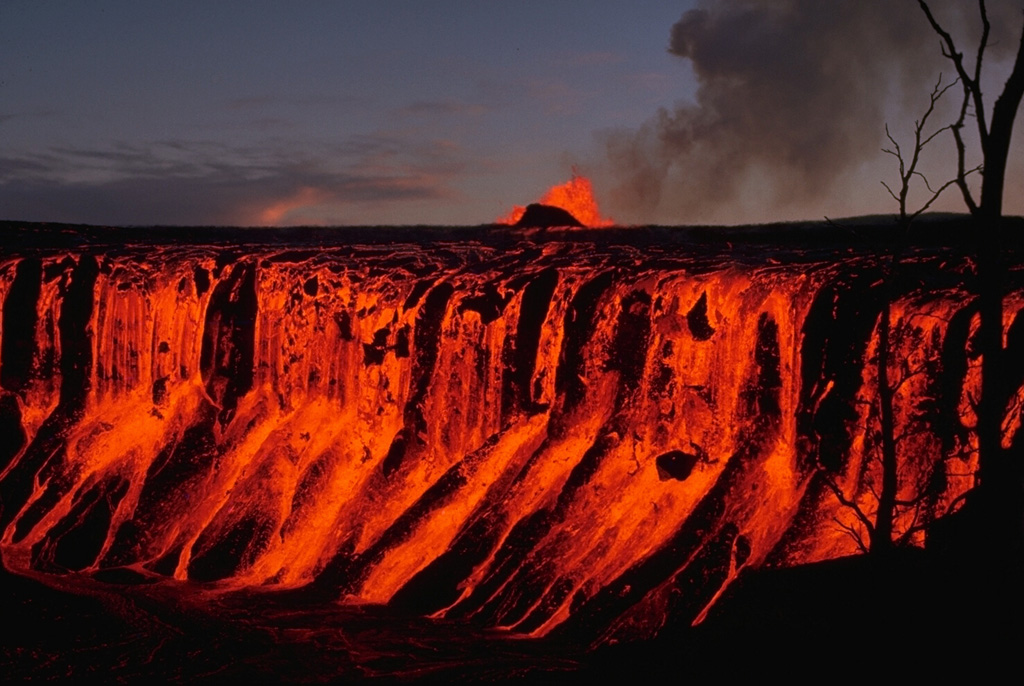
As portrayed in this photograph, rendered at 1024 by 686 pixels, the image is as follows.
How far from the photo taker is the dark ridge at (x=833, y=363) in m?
13.4

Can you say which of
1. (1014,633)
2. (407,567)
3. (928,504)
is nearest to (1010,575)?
(1014,633)

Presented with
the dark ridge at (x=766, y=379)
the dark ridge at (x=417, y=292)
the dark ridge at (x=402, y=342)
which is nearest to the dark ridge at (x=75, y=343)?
the dark ridge at (x=402, y=342)

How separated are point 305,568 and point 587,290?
528cm

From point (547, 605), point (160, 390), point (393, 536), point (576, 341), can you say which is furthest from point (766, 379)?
point (160, 390)

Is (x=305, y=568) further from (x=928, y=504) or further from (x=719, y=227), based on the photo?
(x=719, y=227)

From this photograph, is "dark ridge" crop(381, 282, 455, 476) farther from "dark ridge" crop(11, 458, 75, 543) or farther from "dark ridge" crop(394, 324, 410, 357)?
→ "dark ridge" crop(11, 458, 75, 543)

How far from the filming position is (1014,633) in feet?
27.8

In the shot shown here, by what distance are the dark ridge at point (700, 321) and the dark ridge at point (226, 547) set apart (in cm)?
635

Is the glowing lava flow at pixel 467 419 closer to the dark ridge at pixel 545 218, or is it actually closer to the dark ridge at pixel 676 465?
the dark ridge at pixel 676 465

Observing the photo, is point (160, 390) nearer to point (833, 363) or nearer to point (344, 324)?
point (344, 324)

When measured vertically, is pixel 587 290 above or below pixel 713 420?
above

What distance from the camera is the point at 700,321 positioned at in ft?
48.2

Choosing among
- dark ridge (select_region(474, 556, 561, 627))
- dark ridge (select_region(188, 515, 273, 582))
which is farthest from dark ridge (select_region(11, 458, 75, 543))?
dark ridge (select_region(474, 556, 561, 627))

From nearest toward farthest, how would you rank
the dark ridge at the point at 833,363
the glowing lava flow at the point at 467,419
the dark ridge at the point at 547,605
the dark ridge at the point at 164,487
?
the dark ridge at the point at 547,605 < the glowing lava flow at the point at 467,419 < the dark ridge at the point at 833,363 < the dark ridge at the point at 164,487
